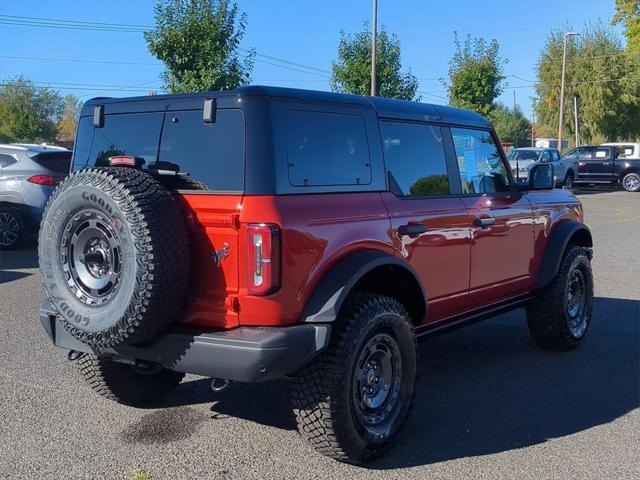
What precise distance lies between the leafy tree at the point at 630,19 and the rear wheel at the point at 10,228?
42.6 m

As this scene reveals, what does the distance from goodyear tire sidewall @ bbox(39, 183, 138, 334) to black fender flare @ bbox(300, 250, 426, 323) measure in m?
0.90

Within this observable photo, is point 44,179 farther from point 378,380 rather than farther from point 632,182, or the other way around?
point 632,182

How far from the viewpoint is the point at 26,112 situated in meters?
56.2

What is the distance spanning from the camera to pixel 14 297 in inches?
321

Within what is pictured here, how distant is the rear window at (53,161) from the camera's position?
11.2m

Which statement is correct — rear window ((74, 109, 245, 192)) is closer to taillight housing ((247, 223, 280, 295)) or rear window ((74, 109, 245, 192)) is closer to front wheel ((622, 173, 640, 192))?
taillight housing ((247, 223, 280, 295))

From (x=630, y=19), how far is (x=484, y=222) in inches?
1852

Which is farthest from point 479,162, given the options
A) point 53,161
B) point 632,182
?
point 632,182

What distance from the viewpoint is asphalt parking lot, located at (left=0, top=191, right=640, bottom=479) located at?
389 cm

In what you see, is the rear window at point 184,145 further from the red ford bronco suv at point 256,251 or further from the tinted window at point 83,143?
the tinted window at point 83,143

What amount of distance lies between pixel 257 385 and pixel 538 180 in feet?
9.06

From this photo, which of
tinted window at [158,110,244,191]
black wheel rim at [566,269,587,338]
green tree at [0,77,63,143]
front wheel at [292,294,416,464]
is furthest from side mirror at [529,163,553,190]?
green tree at [0,77,63,143]

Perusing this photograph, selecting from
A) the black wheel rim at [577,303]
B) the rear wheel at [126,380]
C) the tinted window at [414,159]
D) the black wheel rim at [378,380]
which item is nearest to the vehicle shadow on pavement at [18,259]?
the rear wheel at [126,380]

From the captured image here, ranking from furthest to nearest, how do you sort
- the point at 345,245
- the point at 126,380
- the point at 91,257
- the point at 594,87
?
the point at 594,87
the point at 126,380
the point at 345,245
the point at 91,257
